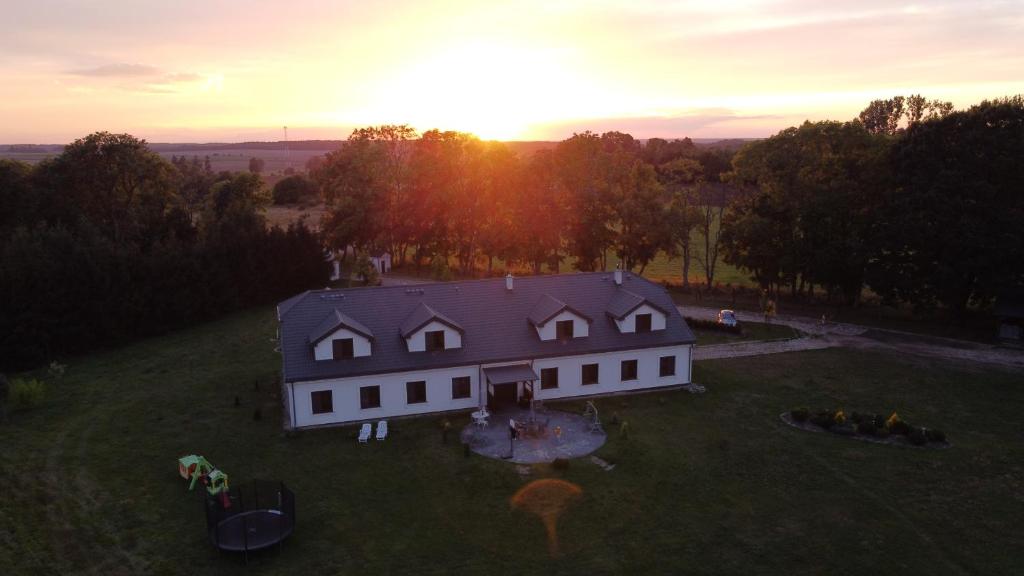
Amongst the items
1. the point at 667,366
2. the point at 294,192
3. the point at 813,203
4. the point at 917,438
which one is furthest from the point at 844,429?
the point at 294,192

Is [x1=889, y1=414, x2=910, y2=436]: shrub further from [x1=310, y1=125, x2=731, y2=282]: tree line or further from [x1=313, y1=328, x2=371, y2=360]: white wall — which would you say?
[x1=310, y1=125, x2=731, y2=282]: tree line

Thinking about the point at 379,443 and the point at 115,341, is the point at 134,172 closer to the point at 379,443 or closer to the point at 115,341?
the point at 115,341

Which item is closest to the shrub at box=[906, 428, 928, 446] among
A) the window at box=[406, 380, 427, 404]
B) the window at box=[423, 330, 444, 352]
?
the window at box=[423, 330, 444, 352]

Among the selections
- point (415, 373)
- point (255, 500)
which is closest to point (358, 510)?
point (255, 500)

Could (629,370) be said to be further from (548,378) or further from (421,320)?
(421,320)

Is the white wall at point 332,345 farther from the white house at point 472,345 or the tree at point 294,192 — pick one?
the tree at point 294,192

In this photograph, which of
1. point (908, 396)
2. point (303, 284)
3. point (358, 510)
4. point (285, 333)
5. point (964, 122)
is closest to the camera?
point (358, 510)
